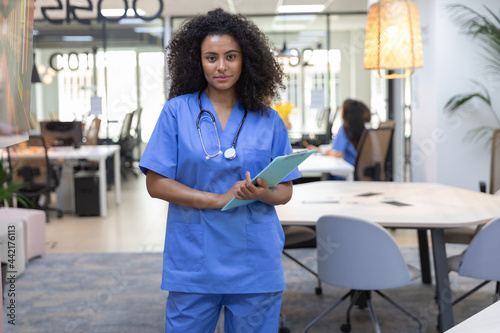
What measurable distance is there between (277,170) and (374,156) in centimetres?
395

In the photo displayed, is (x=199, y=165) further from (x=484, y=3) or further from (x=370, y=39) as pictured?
(x=484, y=3)

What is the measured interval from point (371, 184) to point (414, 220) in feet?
4.27

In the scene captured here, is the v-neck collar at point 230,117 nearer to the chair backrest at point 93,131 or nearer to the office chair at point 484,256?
the office chair at point 484,256

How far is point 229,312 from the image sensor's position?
1873 mm

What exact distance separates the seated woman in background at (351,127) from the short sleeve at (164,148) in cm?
425

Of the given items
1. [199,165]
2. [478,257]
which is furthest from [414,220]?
[199,165]

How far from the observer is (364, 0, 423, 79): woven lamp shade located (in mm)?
4070

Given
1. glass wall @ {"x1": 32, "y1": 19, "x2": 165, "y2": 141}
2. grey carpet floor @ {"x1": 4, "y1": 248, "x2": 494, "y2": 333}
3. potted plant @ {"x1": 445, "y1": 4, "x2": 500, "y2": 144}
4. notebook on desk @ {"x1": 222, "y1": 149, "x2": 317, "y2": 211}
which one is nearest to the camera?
notebook on desk @ {"x1": 222, "y1": 149, "x2": 317, "y2": 211}

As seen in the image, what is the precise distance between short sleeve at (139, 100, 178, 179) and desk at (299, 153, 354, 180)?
368 centimetres

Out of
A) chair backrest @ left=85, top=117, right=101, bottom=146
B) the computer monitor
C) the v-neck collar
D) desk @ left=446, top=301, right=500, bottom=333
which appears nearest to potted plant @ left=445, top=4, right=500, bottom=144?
the computer monitor

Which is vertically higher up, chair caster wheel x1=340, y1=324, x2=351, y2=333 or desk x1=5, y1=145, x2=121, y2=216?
desk x1=5, y1=145, x2=121, y2=216

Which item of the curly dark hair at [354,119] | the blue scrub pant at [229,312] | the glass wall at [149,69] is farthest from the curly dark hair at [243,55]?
the glass wall at [149,69]

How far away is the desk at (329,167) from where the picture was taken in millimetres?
5578

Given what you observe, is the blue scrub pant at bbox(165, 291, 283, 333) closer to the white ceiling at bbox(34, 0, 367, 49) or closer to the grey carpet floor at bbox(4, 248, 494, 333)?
the grey carpet floor at bbox(4, 248, 494, 333)
